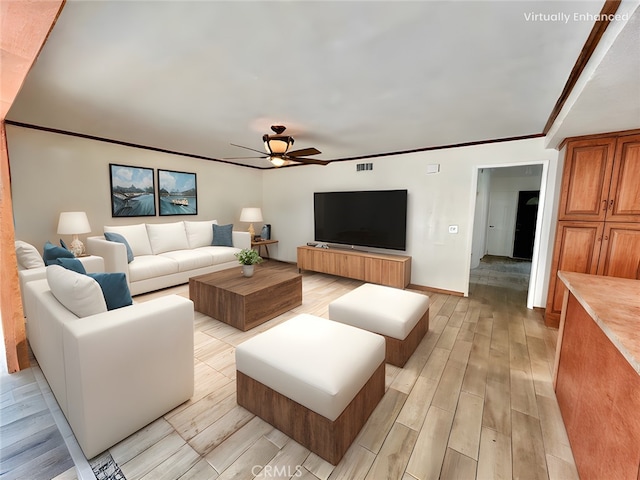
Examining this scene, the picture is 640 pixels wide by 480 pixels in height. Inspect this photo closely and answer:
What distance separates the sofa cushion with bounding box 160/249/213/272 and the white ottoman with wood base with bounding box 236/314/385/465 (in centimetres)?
290

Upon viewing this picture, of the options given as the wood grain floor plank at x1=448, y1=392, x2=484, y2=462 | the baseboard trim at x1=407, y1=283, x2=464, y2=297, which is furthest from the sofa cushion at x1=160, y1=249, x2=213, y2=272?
the wood grain floor plank at x1=448, y1=392, x2=484, y2=462

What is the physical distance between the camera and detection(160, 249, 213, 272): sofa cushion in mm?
4117

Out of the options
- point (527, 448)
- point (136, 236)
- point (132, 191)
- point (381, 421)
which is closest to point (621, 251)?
point (527, 448)

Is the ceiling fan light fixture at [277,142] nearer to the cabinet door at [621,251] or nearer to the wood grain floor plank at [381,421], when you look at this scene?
the wood grain floor plank at [381,421]

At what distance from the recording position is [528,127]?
10.0 feet

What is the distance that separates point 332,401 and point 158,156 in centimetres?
486

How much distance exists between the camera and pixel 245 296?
278 cm

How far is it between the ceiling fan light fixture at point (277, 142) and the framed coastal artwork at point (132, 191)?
2581mm

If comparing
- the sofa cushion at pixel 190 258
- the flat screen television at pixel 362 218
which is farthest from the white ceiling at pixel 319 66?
the sofa cushion at pixel 190 258

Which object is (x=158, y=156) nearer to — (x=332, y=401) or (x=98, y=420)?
(x=98, y=420)

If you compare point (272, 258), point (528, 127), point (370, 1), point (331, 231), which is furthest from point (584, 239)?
point (272, 258)

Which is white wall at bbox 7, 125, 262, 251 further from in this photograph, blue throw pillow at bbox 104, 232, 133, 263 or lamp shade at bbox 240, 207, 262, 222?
lamp shade at bbox 240, 207, 262, 222

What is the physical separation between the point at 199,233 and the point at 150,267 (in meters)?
1.35

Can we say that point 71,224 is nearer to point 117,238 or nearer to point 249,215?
point 117,238
